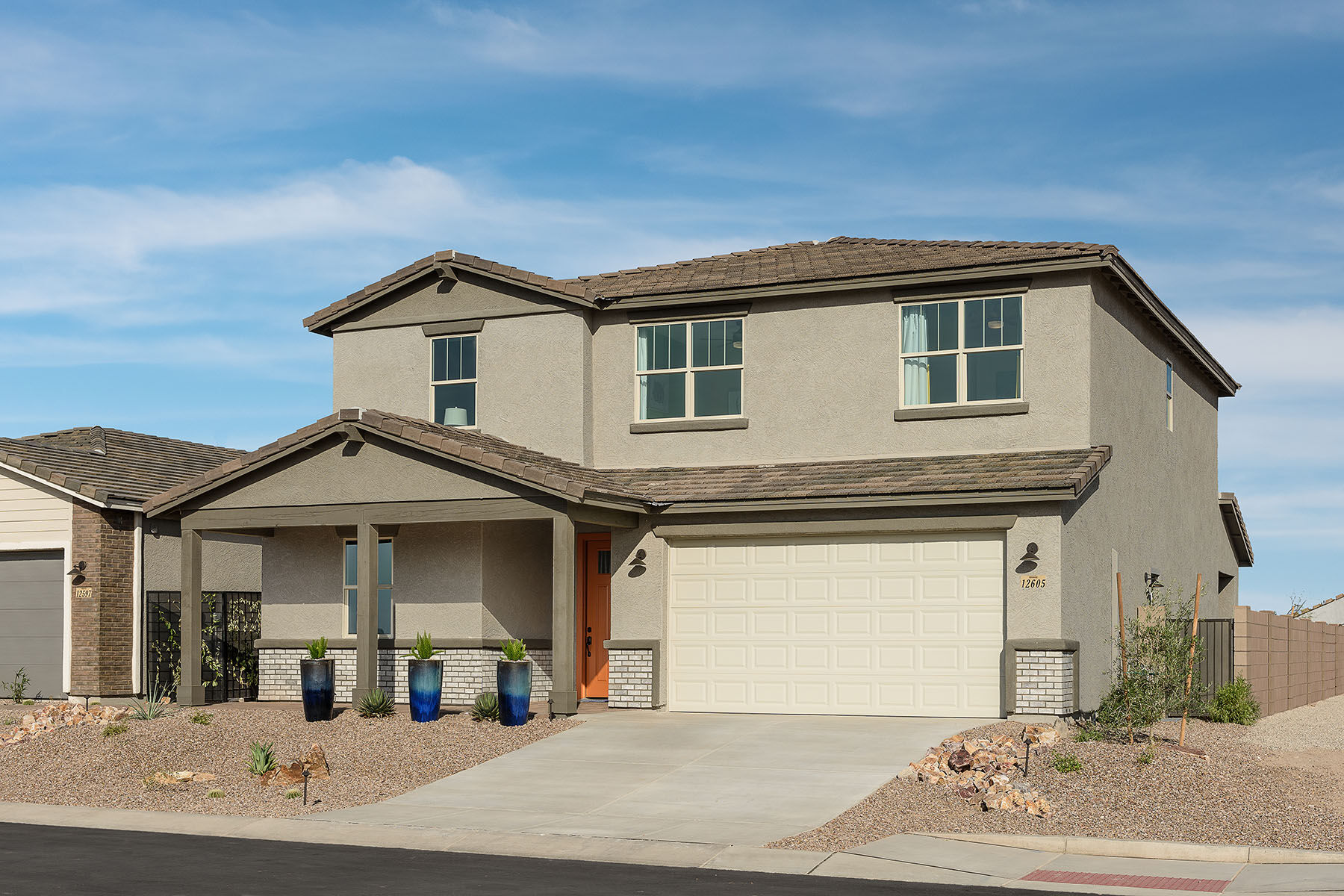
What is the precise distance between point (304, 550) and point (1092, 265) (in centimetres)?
1351

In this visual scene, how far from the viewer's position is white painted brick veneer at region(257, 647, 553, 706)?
22.1 metres

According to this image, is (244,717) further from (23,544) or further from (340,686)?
(23,544)

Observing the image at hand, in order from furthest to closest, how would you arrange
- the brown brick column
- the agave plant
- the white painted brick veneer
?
1. the brown brick column
2. the white painted brick veneer
3. the agave plant

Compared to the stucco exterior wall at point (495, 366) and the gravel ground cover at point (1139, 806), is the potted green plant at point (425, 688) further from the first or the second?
the gravel ground cover at point (1139, 806)

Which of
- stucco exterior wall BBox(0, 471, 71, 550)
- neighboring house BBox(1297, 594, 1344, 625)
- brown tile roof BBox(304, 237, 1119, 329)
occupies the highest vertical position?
brown tile roof BBox(304, 237, 1119, 329)

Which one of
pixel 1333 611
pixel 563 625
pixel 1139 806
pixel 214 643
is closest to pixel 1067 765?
pixel 1139 806

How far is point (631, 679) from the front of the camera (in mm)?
21312

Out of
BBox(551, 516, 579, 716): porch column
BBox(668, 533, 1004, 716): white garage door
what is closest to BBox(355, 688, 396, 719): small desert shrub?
BBox(551, 516, 579, 716): porch column

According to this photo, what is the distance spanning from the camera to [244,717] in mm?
20547

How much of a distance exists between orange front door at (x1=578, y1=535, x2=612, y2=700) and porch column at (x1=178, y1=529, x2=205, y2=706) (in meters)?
6.09

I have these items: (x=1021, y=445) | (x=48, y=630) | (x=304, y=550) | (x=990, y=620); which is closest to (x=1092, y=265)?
(x=1021, y=445)

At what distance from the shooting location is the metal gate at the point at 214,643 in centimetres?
2439

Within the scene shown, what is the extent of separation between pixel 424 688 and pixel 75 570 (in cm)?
880

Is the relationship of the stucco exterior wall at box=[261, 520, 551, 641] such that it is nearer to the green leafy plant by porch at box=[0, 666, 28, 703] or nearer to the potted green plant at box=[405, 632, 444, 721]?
the potted green plant at box=[405, 632, 444, 721]
